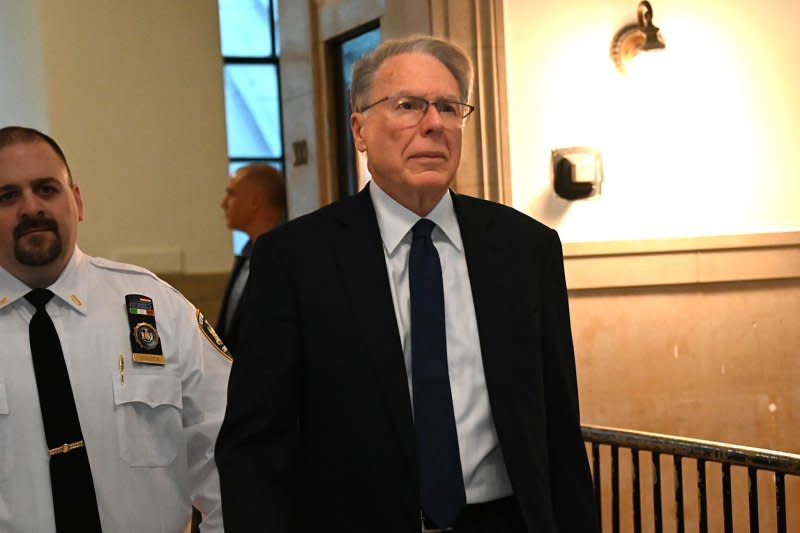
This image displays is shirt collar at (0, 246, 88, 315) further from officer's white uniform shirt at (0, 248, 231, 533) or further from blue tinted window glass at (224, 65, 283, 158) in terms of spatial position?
blue tinted window glass at (224, 65, 283, 158)

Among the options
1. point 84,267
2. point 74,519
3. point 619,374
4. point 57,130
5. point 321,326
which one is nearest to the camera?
point 321,326

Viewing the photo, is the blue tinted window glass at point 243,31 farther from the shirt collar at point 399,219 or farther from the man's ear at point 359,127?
the shirt collar at point 399,219

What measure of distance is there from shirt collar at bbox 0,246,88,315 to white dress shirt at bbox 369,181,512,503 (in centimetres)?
96

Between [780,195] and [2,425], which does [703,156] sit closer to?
[780,195]

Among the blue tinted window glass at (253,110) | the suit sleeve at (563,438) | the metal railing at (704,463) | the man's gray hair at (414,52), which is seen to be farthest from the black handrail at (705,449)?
the blue tinted window glass at (253,110)

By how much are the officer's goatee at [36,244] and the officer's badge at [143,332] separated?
0.24 metres

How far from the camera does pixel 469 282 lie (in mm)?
2781

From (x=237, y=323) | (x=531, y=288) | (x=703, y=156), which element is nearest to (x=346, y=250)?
(x=531, y=288)

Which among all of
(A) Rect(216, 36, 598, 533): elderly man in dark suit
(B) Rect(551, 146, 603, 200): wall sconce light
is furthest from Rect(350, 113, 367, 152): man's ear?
(B) Rect(551, 146, 603, 200): wall sconce light

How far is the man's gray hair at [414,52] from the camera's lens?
2.82 metres

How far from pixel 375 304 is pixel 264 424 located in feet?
1.10

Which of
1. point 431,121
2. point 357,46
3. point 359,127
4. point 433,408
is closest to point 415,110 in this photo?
point 431,121

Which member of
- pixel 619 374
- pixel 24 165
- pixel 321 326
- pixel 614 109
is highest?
pixel 614 109

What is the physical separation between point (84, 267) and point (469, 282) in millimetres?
1213
